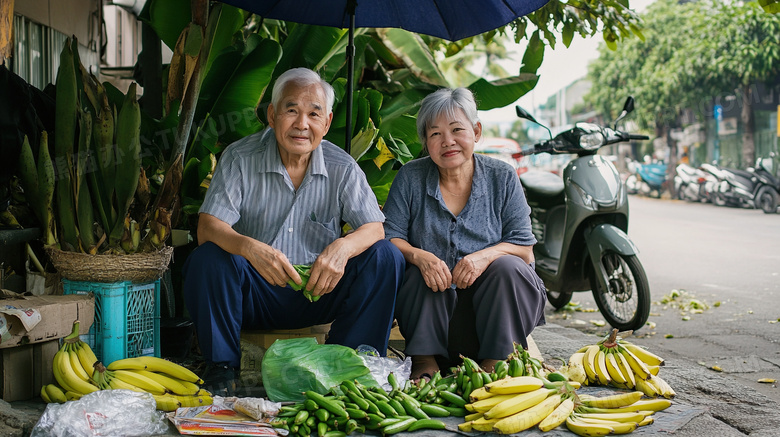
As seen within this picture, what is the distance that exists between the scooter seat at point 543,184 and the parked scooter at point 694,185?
1353 cm

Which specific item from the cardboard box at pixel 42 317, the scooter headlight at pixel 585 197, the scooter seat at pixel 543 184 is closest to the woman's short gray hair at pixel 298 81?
the cardboard box at pixel 42 317

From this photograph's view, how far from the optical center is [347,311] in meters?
3.05

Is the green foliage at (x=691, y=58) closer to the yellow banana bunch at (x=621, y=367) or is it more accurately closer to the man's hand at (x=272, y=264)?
the yellow banana bunch at (x=621, y=367)

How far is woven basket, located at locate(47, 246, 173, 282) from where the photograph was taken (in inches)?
121

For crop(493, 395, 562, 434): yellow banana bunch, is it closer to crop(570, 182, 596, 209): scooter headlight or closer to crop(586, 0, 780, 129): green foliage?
crop(570, 182, 596, 209): scooter headlight

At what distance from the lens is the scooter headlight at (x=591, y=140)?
16.6 ft

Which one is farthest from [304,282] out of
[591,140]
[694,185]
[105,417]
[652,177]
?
[652,177]

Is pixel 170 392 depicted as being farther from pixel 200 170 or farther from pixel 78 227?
pixel 200 170

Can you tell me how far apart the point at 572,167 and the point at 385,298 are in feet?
8.36

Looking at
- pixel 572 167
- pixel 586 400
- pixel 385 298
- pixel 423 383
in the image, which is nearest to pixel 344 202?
pixel 385 298

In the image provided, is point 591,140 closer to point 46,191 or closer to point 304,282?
point 304,282

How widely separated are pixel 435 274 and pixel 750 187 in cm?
1488

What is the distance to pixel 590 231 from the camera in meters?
4.80

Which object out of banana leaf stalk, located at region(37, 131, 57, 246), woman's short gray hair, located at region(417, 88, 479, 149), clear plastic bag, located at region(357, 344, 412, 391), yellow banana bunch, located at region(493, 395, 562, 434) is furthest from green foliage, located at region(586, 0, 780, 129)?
banana leaf stalk, located at region(37, 131, 57, 246)
